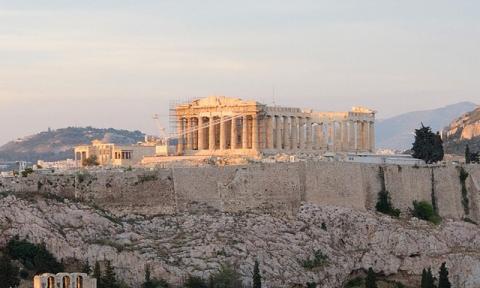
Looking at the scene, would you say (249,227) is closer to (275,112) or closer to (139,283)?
(139,283)

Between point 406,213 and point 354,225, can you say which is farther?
point 406,213

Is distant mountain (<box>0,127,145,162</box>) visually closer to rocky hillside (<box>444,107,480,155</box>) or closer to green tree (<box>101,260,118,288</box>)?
rocky hillside (<box>444,107,480,155</box>)

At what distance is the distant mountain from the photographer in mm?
169750

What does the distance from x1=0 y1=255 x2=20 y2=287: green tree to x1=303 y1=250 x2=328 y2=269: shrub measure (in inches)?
689

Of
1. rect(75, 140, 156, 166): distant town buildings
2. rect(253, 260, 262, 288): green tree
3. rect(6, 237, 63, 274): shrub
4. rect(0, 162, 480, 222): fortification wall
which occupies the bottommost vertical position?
rect(253, 260, 262, 288): green tree

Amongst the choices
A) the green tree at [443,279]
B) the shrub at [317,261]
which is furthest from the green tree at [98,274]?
the green tree at [443,279]

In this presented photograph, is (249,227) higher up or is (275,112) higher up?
(275,112)

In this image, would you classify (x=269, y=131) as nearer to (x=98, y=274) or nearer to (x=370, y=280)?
(x=370, y=280)

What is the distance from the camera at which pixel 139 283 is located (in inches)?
2844

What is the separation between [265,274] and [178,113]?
23.9 metres

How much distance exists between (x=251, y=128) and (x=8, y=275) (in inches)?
1232

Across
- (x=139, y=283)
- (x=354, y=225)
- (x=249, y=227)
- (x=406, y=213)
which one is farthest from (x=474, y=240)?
(x=139, y=283)

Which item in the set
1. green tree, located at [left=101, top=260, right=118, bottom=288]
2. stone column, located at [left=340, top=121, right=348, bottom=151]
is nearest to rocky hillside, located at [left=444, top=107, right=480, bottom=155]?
stone column, located at [left=340, top=121, right=348, bottom=151]

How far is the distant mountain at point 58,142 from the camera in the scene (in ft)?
557
